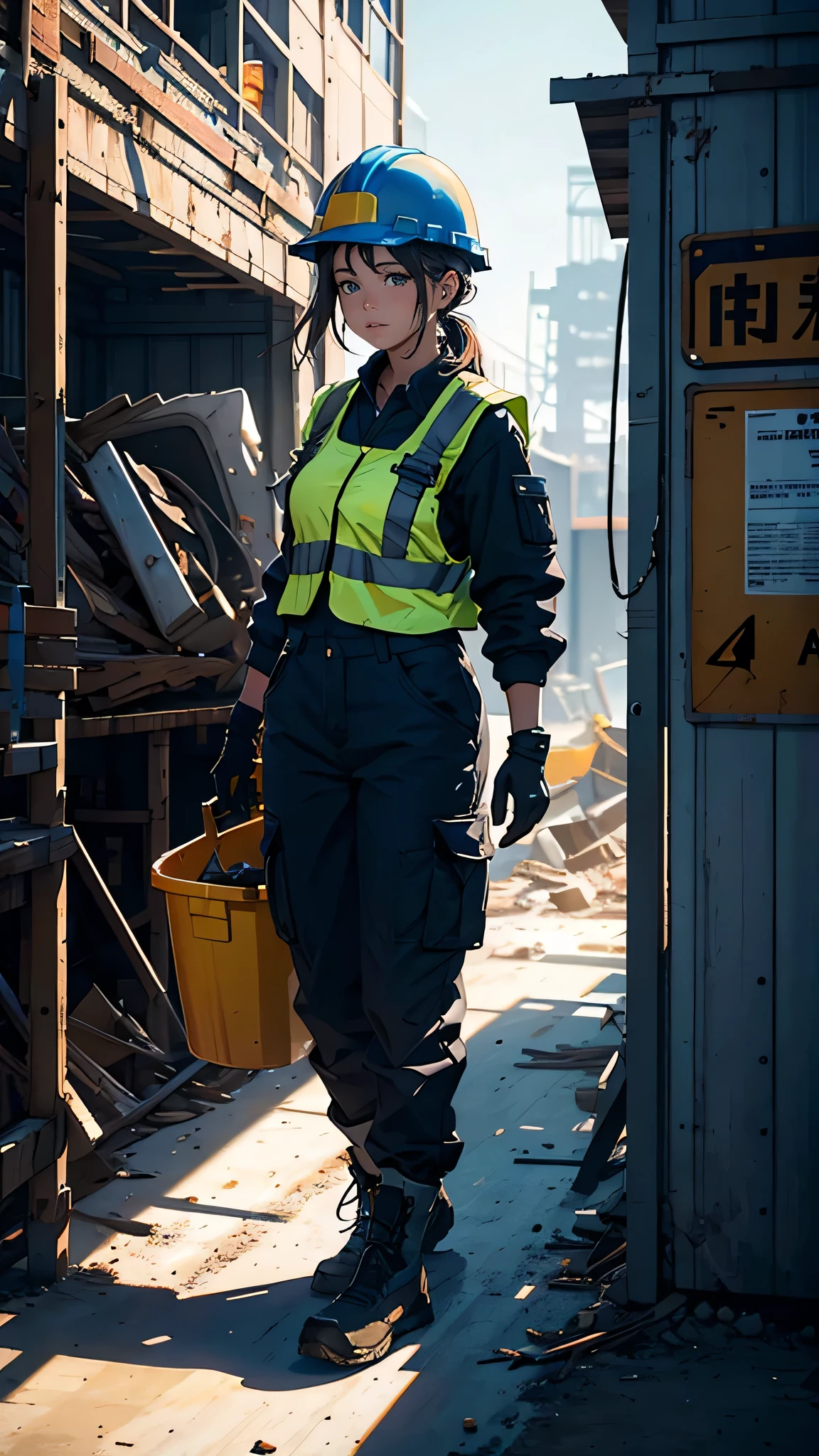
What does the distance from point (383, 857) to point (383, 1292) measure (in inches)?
35.5

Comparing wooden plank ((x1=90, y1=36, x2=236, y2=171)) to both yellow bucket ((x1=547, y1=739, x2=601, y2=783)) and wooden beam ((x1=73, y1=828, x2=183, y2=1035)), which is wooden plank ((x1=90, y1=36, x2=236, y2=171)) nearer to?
wooden beam ((x1=73, y1=828, x2=183, y2=1035))

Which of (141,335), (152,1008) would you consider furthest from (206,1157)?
(141,335)

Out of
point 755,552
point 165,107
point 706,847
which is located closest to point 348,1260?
point 706,847

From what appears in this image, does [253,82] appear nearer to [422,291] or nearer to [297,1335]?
[422,291]

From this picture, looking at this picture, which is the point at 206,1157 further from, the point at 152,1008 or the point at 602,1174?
the point at 602,1174

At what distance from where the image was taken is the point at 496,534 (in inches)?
99.1

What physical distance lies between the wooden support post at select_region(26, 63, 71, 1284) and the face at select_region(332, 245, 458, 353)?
66 cm

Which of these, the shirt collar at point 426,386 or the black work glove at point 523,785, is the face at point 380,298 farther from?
the black work glove at point 523,785

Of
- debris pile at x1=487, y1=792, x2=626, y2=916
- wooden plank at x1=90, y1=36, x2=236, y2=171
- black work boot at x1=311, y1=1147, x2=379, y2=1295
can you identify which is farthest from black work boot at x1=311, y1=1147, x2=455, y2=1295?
debris pile at x1=487, y1=792, x2=626, y2=916

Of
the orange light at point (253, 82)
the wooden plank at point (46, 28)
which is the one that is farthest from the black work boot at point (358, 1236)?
the orange light at point (253, 82)

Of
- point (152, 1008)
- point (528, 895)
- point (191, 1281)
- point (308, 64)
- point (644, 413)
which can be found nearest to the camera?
point (644, 413)

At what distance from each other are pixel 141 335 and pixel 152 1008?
9.79 feet

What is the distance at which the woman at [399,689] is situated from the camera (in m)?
2.50

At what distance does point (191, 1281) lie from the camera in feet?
9.21
